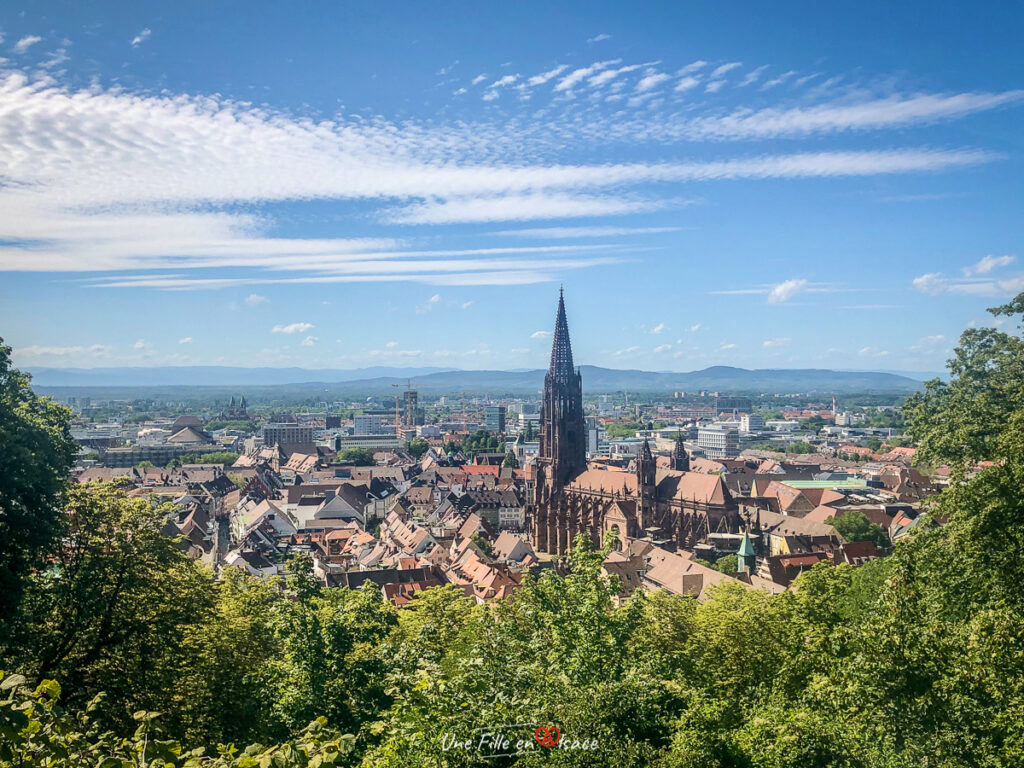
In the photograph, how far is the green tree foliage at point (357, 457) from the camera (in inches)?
6752

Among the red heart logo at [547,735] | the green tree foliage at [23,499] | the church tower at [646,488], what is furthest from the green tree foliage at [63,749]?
the church tower at [646,488]

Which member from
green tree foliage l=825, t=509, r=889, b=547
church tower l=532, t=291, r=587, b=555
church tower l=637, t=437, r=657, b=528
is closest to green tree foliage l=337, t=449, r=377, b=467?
church tower l=532, t=291, r=587, b=555

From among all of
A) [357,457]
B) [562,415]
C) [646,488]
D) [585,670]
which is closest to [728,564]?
[646,488]

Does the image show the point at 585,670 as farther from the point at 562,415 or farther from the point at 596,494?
the point at 562,415

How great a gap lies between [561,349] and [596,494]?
16957mm

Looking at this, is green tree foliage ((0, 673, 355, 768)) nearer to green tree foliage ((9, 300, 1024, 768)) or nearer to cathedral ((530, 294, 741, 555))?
green tree foliage ((9, 300, 1024, 768))

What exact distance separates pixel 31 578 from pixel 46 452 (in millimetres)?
2836

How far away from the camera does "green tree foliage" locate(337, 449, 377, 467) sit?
171500 mm

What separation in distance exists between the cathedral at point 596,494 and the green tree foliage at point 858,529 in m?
9.13

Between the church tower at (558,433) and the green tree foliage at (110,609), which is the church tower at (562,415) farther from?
the green tree foliage at (110,609)

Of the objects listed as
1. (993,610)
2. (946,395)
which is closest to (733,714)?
(993,610)

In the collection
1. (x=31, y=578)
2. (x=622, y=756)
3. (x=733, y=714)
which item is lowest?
(x=733, y=714)

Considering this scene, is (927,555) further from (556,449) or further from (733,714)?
(556,449)

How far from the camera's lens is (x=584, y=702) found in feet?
43.5
